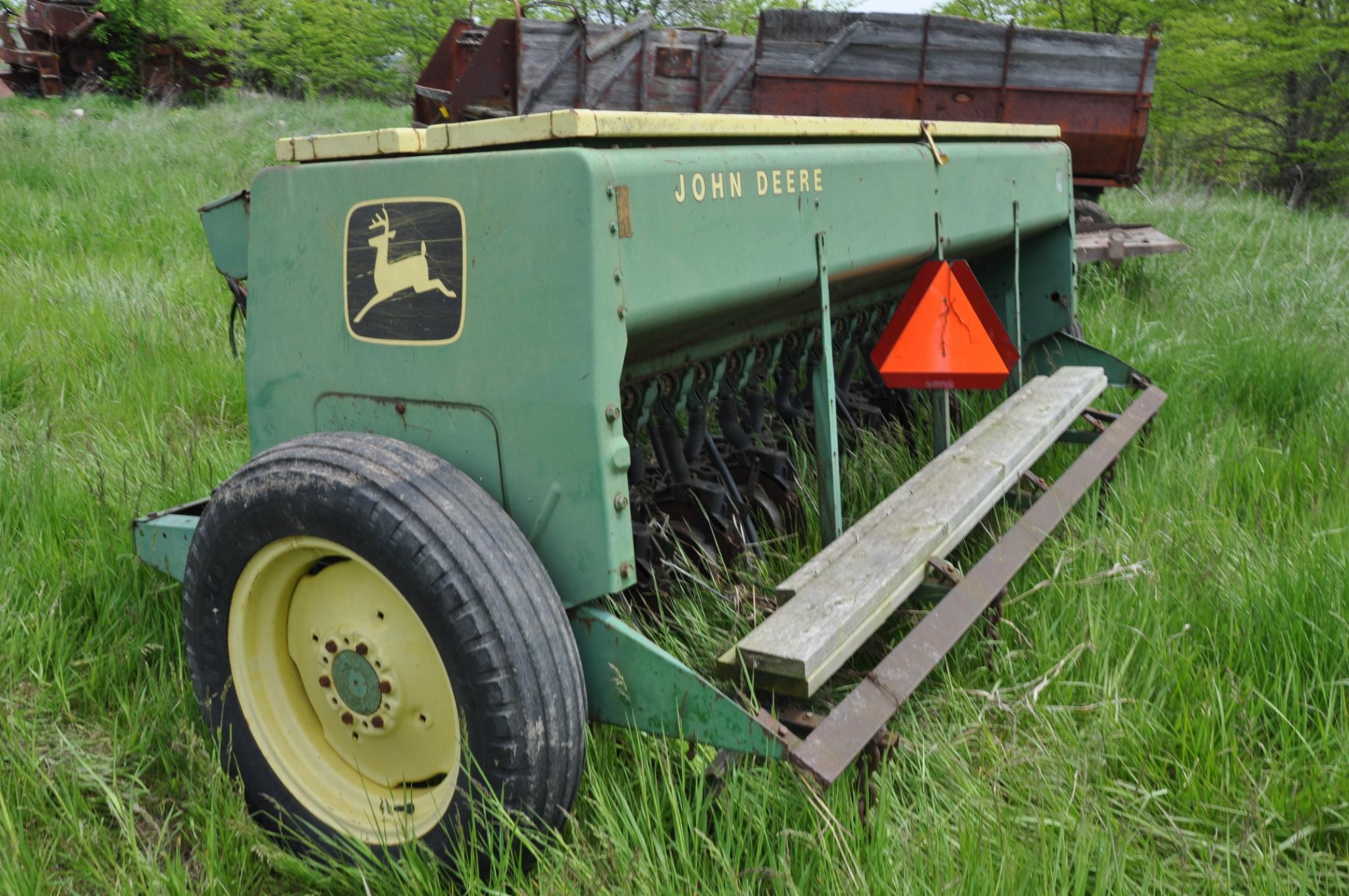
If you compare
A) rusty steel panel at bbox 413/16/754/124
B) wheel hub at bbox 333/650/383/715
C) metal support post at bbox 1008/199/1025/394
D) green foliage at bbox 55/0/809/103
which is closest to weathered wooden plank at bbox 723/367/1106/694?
metal support post at bbox 1008/199/1025/394

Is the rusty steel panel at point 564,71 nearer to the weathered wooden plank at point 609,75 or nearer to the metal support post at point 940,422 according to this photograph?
the weathered wooden plank at point 609,75

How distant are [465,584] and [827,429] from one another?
48.4 inches

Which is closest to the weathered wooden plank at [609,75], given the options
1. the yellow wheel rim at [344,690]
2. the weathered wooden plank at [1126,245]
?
the weathered wooden plank at [1126,245]

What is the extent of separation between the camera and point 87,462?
346 cm

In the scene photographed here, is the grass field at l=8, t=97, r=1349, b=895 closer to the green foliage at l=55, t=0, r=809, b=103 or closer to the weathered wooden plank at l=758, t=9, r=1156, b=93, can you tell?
the weathered wooden plank at l=758, t=9, r=1156, b=93

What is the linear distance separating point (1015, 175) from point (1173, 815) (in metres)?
2.38

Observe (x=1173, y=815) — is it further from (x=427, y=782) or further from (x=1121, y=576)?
(x=427, y=782)

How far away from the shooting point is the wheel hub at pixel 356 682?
1.96 m

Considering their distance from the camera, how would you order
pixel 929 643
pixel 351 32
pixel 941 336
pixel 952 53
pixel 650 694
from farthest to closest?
pixel 351 32
pixel 952 53
pixel 941 336
pixel 929 643
pixel 650 694

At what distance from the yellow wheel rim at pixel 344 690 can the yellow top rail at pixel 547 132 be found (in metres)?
0.74

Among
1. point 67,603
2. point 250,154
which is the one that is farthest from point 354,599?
point 250,154

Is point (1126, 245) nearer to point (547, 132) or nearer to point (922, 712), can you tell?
point (922, 712)

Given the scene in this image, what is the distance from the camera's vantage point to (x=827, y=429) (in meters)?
2.65

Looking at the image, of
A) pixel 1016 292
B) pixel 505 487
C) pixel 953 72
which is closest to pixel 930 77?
pixel 953 72
